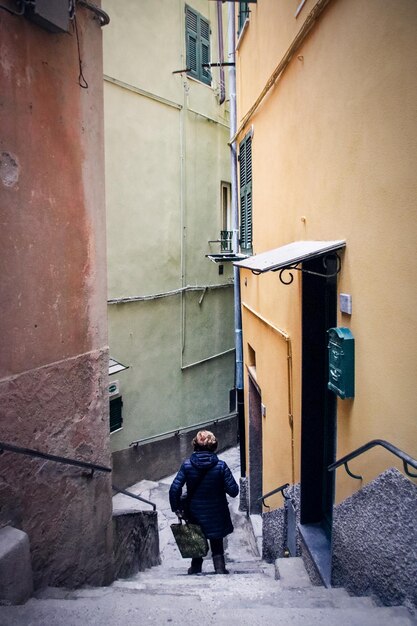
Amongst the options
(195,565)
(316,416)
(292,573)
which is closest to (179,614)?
(292,573)

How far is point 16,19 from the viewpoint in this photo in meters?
3.90

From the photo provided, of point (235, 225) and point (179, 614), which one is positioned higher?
point (235, 225)

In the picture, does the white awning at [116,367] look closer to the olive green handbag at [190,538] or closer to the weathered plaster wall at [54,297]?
the olive green handbag at [190,538]

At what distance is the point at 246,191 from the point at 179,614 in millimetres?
7126

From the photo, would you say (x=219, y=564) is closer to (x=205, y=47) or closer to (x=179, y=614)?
(x=179, y=614)

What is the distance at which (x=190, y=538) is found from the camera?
6059mm

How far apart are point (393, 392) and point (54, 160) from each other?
10.3 ft

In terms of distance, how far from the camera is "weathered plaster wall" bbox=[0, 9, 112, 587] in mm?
3957

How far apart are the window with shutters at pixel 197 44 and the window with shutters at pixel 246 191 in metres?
4.42

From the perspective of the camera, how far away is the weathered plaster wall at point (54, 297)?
396 cm

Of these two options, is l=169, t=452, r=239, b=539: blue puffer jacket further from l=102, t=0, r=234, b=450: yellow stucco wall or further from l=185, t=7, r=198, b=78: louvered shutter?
l=185, t=7, r=198, b=78: louvered shutter

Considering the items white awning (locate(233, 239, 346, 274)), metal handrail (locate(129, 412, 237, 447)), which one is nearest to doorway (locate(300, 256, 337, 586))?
white awning (locate(233, 239, 346, 274))

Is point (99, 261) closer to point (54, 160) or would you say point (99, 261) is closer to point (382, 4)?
point (54, 160)

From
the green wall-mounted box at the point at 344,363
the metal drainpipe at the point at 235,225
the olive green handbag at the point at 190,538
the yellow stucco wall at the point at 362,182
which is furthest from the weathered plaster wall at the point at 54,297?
the metal drainpipe at the point at 235,225
